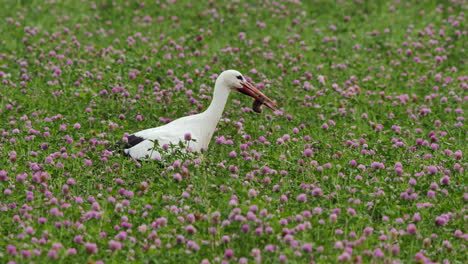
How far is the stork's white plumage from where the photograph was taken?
23.3 feet

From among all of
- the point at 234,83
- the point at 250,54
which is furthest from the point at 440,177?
the point at 250,54

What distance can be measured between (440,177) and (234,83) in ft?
7.94

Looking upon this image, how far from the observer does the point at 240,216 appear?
16.5ft

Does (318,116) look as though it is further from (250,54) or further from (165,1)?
(165,1)

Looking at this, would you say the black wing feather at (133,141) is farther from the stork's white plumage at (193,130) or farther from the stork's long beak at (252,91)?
Result: the stork's long beak at (252,91)

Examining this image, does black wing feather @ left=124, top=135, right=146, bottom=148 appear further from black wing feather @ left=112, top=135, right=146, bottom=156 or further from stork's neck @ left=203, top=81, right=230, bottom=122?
stork's neck @ left=203, top=81, right=230, bottom=122

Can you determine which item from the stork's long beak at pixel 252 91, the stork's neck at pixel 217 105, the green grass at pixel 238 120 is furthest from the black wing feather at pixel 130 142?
the stork's long beak at pixel 252 91

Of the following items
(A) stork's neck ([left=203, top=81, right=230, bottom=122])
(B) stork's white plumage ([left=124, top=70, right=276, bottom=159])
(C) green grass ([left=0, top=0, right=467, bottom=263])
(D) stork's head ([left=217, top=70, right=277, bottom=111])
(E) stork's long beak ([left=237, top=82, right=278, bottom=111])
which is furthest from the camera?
(E) stork's long beak ([left=237, top=82, right=278, bottom=111])

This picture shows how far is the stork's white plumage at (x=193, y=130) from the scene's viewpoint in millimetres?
7109

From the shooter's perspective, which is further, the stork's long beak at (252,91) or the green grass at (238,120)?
the stork's long beak at (252,91)

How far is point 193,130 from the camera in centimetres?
738

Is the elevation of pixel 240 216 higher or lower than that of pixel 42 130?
higher

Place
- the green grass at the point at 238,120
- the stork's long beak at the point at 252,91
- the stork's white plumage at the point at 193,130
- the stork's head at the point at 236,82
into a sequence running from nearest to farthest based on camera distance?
1. the green grass at the point at 238,120
2. the stork's white plumage at the point at 193,130
3. the stork's head at the point at 236,82
4. the stork's long beak at the point at 252,91

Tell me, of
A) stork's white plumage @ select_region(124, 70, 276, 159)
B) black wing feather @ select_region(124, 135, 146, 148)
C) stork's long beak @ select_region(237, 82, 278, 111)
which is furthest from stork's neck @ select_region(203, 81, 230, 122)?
black wing feather @ select_region(124, 135, 146, 148)
